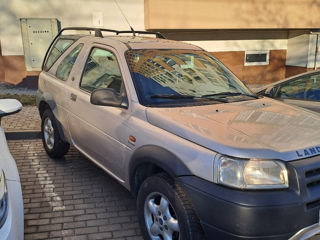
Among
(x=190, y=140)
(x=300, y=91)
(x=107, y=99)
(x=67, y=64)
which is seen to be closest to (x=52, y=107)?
(x=67, y=64)

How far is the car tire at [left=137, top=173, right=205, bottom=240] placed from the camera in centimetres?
248

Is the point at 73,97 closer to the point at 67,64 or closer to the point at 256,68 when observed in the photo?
the point at 67,64

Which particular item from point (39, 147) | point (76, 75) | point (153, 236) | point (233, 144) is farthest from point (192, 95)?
point (39, 147)

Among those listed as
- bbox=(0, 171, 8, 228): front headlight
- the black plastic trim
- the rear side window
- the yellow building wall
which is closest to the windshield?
the black plastic trim

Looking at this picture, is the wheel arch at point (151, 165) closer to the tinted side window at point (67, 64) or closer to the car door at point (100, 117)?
the car door at point (100, 117)

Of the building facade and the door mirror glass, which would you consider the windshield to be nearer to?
the door mirror glass

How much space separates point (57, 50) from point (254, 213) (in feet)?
→ 13.0

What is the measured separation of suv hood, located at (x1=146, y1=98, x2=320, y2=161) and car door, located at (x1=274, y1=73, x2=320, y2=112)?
1263mm

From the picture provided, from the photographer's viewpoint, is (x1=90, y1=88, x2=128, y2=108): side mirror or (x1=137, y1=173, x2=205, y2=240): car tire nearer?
(x1=137, y1=173, x2=205, y2=240): car tire

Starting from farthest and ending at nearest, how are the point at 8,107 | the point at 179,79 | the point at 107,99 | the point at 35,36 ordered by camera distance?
the point at 35,36, the point at 179,79, the point at 8,107, the point at 107,99

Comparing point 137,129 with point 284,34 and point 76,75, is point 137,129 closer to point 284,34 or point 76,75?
point 76,75

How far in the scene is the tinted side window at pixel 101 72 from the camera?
144 inches

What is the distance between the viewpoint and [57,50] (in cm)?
516

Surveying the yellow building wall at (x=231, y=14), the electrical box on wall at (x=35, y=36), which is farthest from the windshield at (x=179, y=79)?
the electrical box on wall at (x=35, y=36)
